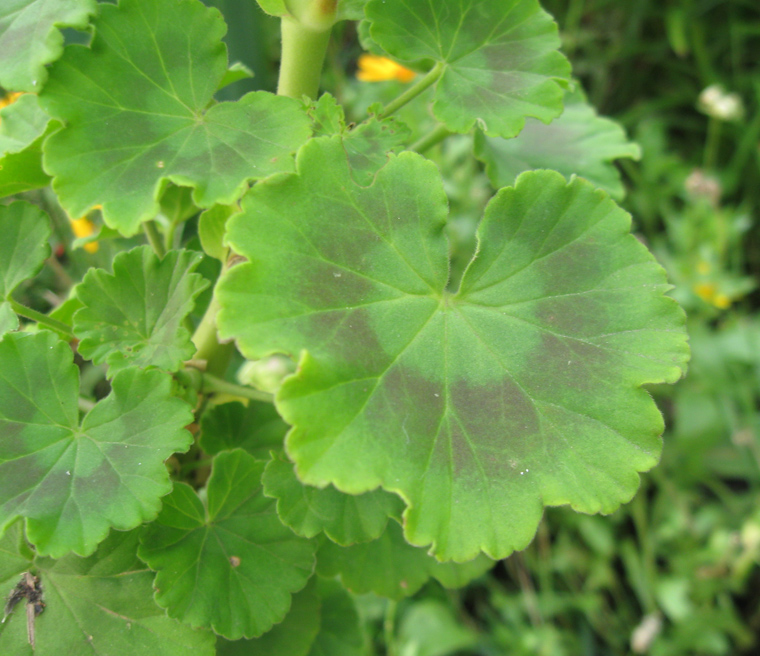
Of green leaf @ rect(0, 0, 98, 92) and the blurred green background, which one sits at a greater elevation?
green leaf @ rect(0, 0, 98, 92)

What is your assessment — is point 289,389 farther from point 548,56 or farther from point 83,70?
point 548,56

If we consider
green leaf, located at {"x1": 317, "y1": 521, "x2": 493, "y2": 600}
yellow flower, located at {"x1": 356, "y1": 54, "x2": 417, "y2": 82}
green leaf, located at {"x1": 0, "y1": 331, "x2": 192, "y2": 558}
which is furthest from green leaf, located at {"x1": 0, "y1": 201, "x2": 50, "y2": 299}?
yellow flower, located at {"x1": 356, "y1": 54, "x2": 417, "y2": 82}

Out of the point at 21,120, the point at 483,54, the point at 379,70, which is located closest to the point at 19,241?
the point at 21,120

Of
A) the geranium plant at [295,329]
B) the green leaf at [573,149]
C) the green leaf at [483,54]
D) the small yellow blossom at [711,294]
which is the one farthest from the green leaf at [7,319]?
the small yellow blossom at [711,294]

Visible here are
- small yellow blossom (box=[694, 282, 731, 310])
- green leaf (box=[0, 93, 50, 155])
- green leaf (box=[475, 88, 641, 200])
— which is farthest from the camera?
small yellow blossom (box=[694, 282, 731, 310])

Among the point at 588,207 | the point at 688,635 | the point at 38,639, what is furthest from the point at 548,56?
the point at 688,635

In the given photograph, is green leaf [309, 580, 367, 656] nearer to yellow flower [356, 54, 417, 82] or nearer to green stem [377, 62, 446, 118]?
green stem [377, 62, 446, 118]

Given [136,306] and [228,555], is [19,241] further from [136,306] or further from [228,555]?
[228,555]
